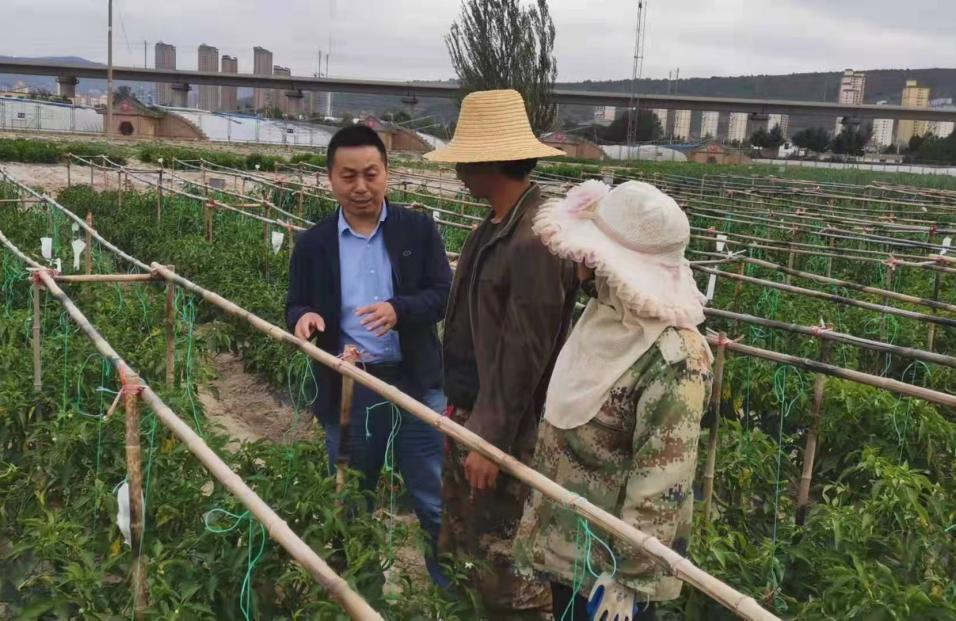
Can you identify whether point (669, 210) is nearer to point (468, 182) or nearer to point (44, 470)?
point (468, 182)

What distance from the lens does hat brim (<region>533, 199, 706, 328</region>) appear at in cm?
165

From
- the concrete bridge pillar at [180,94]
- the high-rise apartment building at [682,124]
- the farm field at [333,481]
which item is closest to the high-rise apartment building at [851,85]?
the high-rise apartment building at [682,124]

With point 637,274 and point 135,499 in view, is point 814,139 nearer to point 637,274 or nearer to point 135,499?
point 637,274

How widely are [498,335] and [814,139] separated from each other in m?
63.8

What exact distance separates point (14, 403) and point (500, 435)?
219cm

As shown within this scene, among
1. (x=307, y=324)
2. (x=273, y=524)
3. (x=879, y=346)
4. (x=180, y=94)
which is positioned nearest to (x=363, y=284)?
(x=307, y=324)

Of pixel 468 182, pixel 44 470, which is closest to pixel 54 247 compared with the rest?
pixel 44 470

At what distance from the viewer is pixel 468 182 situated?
2250 millimetres

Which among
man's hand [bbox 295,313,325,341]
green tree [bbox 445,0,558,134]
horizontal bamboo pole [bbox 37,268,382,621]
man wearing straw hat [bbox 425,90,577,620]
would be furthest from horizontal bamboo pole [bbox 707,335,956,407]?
green tree [bbox 445,0,558,134]

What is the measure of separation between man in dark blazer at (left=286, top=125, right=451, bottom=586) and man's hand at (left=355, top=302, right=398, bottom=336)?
0.09 metres

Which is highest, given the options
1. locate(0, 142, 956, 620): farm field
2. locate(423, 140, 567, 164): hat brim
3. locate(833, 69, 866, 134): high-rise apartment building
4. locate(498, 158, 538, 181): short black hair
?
locate(833, 69, 866, 134): high-rise apartment building

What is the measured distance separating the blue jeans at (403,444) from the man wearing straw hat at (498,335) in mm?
245

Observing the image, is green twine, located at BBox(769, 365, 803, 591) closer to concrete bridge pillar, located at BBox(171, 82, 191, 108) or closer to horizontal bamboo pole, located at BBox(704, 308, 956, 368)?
horizontal bamboo pole, located at BBox(704, 308, 956, 368)

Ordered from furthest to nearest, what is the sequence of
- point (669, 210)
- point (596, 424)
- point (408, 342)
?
1. point (408, 342)
2. point (596, 424)
3. point (669, 210)
